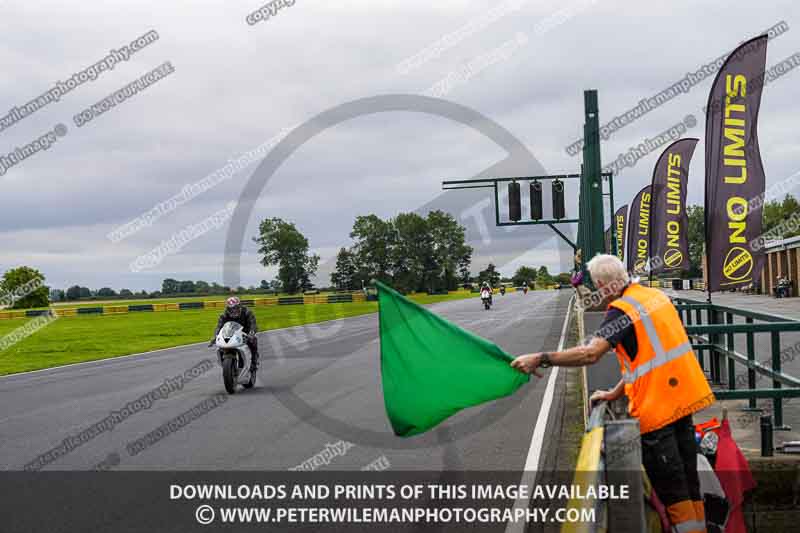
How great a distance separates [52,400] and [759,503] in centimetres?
1147

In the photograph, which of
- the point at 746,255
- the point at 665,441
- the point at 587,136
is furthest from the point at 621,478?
the point at 587,136

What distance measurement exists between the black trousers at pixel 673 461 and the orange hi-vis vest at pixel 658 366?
67mm

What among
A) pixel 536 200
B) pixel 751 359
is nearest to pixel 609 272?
pixel 751 359

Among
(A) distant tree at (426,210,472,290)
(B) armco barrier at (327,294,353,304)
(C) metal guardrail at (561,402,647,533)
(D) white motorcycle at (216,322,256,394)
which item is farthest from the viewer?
(B) armco barrier at (327,294,353,304)

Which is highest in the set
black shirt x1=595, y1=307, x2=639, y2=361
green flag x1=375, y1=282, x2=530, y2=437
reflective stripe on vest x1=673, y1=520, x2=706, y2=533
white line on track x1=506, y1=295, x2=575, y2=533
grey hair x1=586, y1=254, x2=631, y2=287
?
grey hair x1=586, y1=254, x2=631, y2=287

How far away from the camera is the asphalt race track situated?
785 cm

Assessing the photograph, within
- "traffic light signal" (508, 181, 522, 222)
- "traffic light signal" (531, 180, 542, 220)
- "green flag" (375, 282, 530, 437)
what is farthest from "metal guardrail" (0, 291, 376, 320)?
"green flag" (375, 282, 530, 437)

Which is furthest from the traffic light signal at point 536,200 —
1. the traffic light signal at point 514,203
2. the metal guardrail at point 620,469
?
the metal guardrail at point 620,469

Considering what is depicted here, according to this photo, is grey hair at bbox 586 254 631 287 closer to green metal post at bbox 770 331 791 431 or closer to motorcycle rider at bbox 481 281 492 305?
green metal post at bbox 770 331 791 431

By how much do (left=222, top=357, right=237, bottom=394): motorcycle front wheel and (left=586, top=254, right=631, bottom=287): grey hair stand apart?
31.1 ft

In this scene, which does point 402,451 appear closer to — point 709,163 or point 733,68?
point 709,163

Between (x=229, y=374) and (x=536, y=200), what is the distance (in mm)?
21111

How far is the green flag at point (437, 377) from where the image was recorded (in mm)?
4562

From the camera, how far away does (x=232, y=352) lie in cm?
1313
